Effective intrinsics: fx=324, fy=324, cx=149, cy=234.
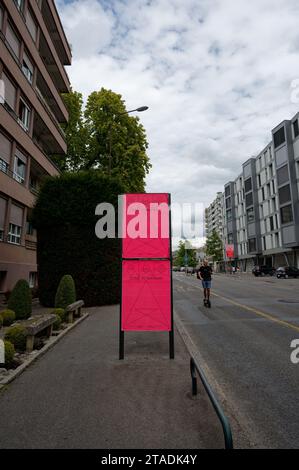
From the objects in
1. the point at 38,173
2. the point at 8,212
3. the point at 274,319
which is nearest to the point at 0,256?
the point at 8,212

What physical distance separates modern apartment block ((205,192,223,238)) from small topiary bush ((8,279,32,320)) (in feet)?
353

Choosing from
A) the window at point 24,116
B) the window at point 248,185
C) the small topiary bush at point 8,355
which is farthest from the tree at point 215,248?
the small topiary bush at point 8,355

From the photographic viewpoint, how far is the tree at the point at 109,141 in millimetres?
26188

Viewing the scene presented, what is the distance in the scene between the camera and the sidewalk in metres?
3.24

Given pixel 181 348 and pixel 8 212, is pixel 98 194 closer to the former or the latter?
pixel 8 212

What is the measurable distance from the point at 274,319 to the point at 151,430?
769cm

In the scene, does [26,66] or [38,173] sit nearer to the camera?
[26,66]

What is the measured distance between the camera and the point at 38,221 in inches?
578

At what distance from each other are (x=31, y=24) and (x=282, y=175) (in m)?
43.9

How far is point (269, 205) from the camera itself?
6175 centimetres

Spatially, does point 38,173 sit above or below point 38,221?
above

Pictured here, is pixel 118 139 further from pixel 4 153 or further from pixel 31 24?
pixel 4 153

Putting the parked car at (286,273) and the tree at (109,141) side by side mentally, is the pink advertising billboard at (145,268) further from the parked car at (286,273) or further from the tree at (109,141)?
the parked car at (286,273)

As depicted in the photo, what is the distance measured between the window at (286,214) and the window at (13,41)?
1773 inches
